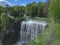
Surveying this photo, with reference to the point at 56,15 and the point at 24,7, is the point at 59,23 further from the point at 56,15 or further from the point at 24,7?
the point at 24,7

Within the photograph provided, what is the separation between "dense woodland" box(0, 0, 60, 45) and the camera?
622mm

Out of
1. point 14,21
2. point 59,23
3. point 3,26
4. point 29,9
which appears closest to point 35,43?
point 59,23

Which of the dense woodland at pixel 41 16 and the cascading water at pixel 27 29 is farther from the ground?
the dense woodland at pixel 41 16

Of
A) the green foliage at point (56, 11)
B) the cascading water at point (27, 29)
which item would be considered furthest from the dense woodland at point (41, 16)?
the cascading water at point (27, 29)

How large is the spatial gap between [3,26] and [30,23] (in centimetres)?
103

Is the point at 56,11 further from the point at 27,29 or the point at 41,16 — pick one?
the point at 41,16

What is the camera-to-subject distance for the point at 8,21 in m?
5.98

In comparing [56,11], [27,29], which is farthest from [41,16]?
[56,11]

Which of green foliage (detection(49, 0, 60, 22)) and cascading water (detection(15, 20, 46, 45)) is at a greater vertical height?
green foliage (detection(49, 0, 60, 22))

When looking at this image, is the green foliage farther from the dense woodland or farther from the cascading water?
the cascading water

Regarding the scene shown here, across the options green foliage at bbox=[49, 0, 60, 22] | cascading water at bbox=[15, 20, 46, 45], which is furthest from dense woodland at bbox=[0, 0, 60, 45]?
cascading water at bbox=[15, 20, 46, 45]

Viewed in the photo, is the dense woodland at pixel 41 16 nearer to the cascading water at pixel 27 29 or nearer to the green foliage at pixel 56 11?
the green foliage at pixel 56 11

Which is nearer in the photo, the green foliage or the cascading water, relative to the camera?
the green foliage

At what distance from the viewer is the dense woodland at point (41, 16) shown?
2.04ft
